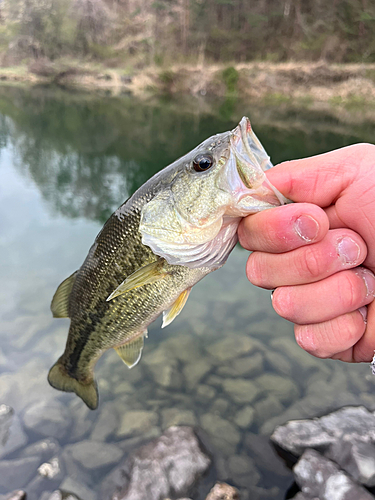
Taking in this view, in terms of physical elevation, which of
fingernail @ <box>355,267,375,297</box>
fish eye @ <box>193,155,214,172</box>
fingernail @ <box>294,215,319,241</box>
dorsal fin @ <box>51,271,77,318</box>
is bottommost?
dorsal fin @ <box>51,271,77,318</box>

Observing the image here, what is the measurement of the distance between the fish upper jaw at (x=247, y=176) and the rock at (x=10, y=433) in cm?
366

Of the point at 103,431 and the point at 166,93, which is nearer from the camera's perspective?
the point at 103,431

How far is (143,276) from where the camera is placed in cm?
192

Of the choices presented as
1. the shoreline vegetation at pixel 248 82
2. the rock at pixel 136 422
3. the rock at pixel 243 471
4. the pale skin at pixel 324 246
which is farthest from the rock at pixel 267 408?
the shoreline vegetation at pixel 248 82

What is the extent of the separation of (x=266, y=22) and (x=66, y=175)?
122 feet

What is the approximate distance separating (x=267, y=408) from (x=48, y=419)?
2.56 meters

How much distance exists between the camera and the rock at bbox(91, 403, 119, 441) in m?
3.82

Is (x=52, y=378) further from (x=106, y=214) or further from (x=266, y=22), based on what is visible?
(x=266, y=22)

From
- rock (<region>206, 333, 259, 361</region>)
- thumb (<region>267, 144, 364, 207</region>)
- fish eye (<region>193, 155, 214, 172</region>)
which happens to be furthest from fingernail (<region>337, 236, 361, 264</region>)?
rock (<region>206, 333, 259, 361</region>)

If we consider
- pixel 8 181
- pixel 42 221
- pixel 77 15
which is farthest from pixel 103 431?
pixel 77 15

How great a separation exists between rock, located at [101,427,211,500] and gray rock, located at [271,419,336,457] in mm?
778

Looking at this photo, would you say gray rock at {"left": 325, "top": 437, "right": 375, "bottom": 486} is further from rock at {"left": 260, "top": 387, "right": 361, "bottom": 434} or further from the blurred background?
rock at {"left": 260, "top": 387, "right": 361, "bottom": 434}

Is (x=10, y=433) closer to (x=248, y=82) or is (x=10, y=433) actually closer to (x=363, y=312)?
(x=363, y=312)

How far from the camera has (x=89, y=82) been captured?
119ft
